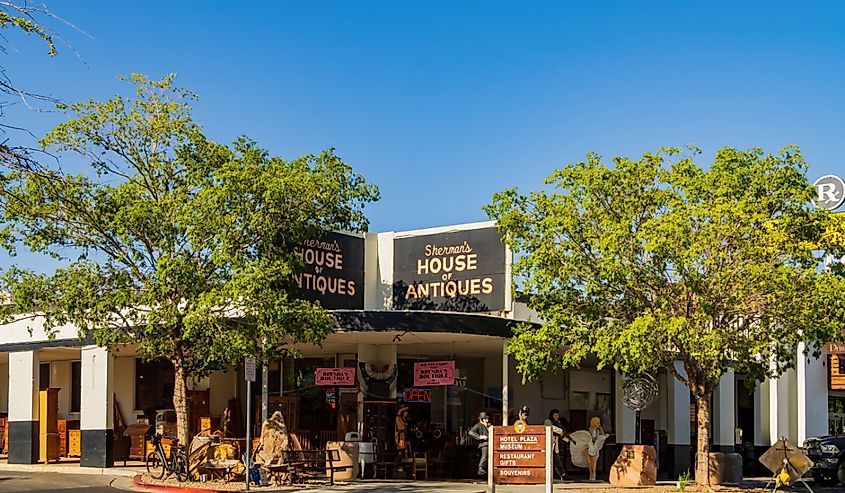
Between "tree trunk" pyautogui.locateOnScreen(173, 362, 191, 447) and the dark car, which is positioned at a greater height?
"tree trunk" pyautogui.locateOnScreen(173, 362, 191, 447)

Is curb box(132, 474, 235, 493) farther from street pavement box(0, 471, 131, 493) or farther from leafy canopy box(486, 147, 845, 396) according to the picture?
leafy canopy box(486, 147, 845, 396)

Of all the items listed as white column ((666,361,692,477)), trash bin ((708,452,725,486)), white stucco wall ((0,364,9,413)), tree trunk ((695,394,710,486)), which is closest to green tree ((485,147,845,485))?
tree trunk ((695,394,710,486))

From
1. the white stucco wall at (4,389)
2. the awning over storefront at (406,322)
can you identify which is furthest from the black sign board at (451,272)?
the white stucco wall at (4,389)

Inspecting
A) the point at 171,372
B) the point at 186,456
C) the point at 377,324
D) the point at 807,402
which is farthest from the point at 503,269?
the point at 807,402

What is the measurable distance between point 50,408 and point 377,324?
10712 millimetres

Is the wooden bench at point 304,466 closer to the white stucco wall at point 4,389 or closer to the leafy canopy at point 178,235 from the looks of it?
the leafy canopy at point 178,235

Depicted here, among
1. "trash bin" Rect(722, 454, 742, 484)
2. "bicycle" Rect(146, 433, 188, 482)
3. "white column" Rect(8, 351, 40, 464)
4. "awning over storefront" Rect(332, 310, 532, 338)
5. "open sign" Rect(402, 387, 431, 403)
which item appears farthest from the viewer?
"white column" Rect(8, 351, 40, 464)

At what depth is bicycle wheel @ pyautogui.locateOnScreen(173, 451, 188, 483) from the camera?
22.5m

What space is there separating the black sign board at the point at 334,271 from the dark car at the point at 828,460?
12210 millimetres

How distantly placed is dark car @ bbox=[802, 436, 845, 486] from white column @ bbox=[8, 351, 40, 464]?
1984 centimetres

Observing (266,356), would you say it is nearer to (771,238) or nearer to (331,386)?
(331,386)

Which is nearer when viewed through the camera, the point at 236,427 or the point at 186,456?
the point at 186,456

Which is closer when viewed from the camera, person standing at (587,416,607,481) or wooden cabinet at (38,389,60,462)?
person standing at (587,416,607,481)

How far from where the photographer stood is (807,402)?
3672cm
